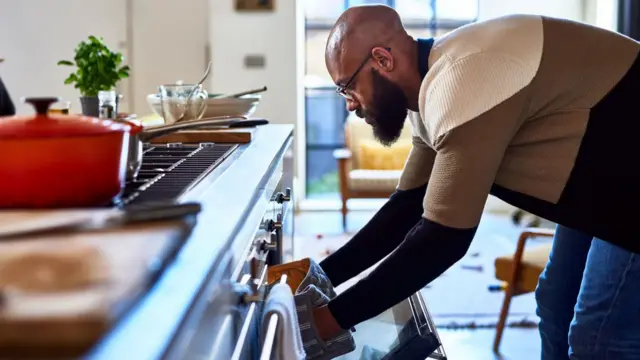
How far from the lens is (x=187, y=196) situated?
3.29ft

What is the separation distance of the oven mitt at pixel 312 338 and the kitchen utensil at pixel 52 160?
484 millimetres

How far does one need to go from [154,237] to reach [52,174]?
0.21m

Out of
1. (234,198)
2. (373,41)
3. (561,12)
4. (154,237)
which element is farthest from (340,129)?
(154,237)

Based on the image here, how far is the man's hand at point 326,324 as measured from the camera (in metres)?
1.26

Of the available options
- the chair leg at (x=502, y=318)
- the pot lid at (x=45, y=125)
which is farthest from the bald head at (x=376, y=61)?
the chair leg at (x=502, y=318)

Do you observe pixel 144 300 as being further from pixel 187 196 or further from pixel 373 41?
pixel 373 41

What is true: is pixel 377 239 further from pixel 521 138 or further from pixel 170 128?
pixel 170 128

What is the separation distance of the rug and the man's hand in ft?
6.73

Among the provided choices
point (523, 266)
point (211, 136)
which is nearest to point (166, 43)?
point (523, 266)

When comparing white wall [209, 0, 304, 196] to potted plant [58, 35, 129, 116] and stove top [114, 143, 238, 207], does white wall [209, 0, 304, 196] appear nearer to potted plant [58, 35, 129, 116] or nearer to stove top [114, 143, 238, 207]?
potted plant [58, 35, 129, 116]

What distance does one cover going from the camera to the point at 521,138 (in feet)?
4.63

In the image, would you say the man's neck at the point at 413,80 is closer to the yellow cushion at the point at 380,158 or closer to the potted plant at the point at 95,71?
the potted plant at the point at 95,71

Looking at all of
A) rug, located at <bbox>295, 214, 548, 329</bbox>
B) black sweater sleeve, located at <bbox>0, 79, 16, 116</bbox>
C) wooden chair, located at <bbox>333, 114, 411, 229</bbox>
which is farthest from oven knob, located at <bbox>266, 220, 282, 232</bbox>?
wooden chair, located at <bbox>333, 114, 411, 229</bbox>

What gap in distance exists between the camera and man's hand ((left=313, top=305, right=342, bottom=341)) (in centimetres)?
126
